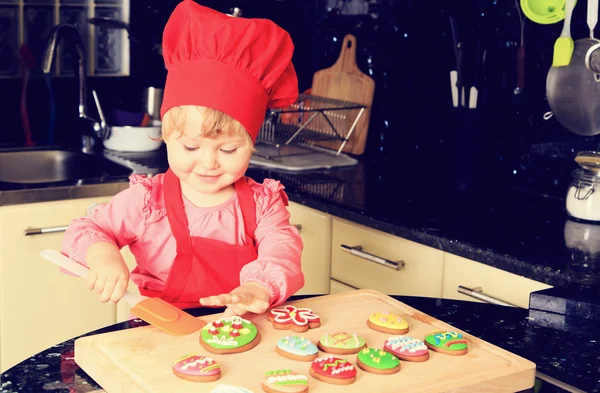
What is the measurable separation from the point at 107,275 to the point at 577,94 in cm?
136

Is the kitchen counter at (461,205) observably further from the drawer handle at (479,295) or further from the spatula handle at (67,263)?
the spatula handle at (67,263)

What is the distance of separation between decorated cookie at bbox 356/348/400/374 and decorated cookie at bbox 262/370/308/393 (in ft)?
0.29

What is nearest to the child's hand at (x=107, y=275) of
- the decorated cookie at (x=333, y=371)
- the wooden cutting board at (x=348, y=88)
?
the decorated cookie at (x=333, y=371)

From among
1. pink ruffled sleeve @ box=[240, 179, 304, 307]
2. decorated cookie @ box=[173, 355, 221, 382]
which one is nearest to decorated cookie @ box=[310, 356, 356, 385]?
decorated cookie @ box=[173, 355, 221, 382]

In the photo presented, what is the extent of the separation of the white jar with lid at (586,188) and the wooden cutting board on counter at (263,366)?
2.73ft

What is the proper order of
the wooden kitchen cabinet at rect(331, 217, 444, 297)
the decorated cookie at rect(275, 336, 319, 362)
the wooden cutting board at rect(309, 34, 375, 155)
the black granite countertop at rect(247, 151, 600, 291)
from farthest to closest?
the wooden cutting board at rect(309, 34, 375, 155) → the wooden kitchen cabinet at rect(331, 217, 444, 297) → the black granite countertop at rect(247, 151, 600, 291) → the decorated cookie at rect(275, 336, 319, 362)

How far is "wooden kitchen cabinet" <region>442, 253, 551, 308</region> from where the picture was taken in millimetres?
1720

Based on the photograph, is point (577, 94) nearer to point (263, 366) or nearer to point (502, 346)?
point (502, 346)

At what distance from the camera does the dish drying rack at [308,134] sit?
2551 mm

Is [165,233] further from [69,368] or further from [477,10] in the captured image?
[477,10]

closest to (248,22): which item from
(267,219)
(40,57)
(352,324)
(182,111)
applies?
(182,111)

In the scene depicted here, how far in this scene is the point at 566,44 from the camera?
7.02 ft

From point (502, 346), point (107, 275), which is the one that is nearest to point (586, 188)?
point (502, 346)

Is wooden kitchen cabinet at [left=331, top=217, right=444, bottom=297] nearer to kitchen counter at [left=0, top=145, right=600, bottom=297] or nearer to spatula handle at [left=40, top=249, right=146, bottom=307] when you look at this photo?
kitchen counter at [left=0, top=145, right=600, bottom=297]
